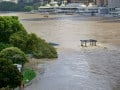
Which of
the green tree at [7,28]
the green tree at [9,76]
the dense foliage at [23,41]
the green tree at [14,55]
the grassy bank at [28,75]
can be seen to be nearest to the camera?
the green tree at [9,76]

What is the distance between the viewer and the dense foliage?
40.7 metres

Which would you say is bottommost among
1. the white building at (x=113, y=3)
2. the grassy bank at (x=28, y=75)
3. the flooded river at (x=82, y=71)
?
the white building at (x=113, y=3)

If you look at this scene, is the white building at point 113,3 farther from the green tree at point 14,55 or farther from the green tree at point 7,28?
the green tree at point 14,55

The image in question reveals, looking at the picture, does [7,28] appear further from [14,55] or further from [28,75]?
[28,75]

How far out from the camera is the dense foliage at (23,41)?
1601 inches

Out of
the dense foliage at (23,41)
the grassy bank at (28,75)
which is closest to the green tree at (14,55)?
the grassy bank at (28,75)

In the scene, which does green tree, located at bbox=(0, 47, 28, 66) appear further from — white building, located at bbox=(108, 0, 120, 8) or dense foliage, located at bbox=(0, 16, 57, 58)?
white building, located at bbox=(108, 0, 120, 8)

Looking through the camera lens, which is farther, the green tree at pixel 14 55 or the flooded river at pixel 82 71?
the green tree at pixel 14 55

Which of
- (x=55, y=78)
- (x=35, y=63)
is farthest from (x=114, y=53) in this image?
(x=55, y=78)

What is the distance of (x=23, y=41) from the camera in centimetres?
4075

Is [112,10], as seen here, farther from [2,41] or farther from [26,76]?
[26,76]

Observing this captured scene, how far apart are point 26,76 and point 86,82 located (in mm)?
3767

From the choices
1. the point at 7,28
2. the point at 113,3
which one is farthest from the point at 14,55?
the point at 113,3

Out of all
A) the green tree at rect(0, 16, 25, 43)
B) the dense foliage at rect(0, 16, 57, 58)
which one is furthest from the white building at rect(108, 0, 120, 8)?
the dense foliage at rect(0, 16, 57, 58)
